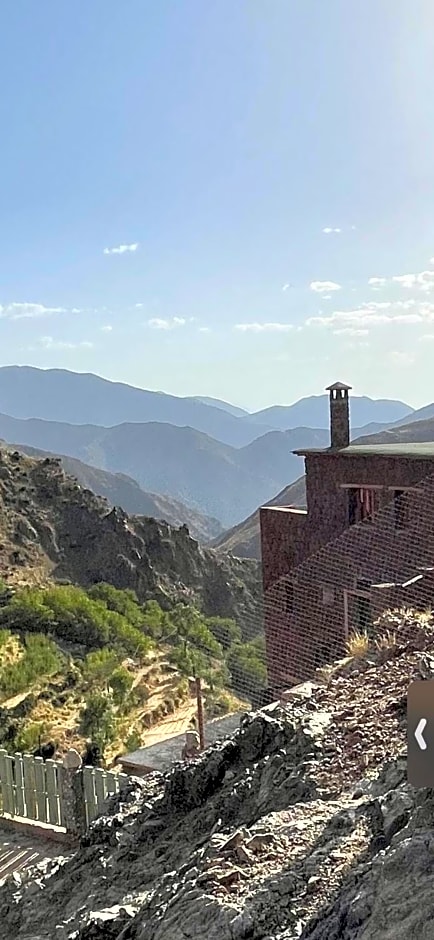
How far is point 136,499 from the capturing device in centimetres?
9600

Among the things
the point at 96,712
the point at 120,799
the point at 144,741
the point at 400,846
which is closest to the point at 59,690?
the point at 96,712

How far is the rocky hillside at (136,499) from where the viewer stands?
94125 mm

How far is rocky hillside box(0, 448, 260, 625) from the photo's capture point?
31250mm

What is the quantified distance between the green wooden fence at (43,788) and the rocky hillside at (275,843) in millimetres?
3102

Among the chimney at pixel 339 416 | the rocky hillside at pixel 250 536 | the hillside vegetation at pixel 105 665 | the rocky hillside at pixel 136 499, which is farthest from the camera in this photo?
the rocky hillside at pixel 136 499

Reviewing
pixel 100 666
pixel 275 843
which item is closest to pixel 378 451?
pixel 275 843

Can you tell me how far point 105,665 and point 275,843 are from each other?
54.4ft

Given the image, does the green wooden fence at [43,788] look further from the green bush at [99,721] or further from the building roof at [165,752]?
the green bush at [99,721]

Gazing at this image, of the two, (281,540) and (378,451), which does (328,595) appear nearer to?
(378,451)

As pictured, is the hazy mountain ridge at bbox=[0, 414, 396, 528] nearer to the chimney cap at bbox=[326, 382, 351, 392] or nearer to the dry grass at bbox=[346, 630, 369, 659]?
the chimney cap at bbox=[326, 382, 351, 392]

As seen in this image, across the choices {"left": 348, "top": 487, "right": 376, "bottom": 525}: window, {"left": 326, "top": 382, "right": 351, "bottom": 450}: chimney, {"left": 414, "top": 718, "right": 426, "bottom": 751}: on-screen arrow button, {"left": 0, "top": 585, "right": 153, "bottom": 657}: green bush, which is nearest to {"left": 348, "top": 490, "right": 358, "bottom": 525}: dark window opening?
{"left": 348, "top": 487, "right": 376, "bottom": 525}: window

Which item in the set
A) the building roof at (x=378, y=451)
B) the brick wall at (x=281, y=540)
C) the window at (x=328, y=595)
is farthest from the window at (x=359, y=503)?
the window at (x=328, y=595)

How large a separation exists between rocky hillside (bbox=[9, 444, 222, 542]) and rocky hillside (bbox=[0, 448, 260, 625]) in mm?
54607

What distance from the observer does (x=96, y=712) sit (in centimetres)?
1533
